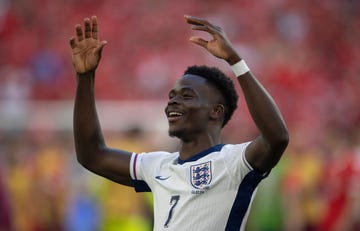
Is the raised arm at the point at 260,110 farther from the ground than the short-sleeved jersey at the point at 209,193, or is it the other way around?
the raised arm at the point at 260,110

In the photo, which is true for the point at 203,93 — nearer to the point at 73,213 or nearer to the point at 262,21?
the point at 73,213

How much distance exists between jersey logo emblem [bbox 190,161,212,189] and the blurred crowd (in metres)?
5.63

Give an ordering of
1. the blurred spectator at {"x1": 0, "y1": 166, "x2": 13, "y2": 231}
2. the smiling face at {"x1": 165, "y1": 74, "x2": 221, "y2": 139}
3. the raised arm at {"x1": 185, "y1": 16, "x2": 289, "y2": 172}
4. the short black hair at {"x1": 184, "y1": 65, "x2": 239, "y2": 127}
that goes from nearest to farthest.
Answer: the raised arm at {"x1": 185, "y1": 16, "x2": 289, "y2": 172}, the smiling face at {"x1": 165, "y1": 74, "x2": 221, "y2": 139}, the short black hair at {"x1": 184, "y1": 65, "x2": 239, "y2": 127}, the blurred spectator at {"x1": 0, "y1": 166, "x2": 13, "y2": 231}

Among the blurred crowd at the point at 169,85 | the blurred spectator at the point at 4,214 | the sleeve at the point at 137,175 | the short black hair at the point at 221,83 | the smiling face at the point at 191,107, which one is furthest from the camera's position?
the blurred crowd at the point at 169,85

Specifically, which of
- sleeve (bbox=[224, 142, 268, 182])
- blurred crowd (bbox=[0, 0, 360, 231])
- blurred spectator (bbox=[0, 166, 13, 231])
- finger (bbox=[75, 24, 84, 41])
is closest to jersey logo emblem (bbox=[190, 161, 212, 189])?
sleeve (bbox=[224, 142, 268, 182])

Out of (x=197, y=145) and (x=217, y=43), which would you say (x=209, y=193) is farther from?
(x=217, y=43)

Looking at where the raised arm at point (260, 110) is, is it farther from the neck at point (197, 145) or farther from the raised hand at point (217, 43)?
the neck at point (197, 145)

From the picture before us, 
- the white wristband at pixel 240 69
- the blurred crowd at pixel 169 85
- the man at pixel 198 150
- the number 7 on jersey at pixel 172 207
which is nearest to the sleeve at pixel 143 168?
the man at pixel 198 150

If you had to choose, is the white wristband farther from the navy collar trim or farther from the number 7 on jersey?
the number 7 on jersey

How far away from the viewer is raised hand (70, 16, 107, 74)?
5.34 metres

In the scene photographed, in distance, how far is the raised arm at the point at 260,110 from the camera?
4.67 m

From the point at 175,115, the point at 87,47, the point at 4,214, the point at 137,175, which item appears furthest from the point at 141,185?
the point at 4,214

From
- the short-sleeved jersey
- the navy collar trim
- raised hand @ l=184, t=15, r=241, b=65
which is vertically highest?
raised hand @ l=184, t=15, r=241, b=65

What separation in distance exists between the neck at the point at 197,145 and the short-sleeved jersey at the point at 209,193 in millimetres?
54
